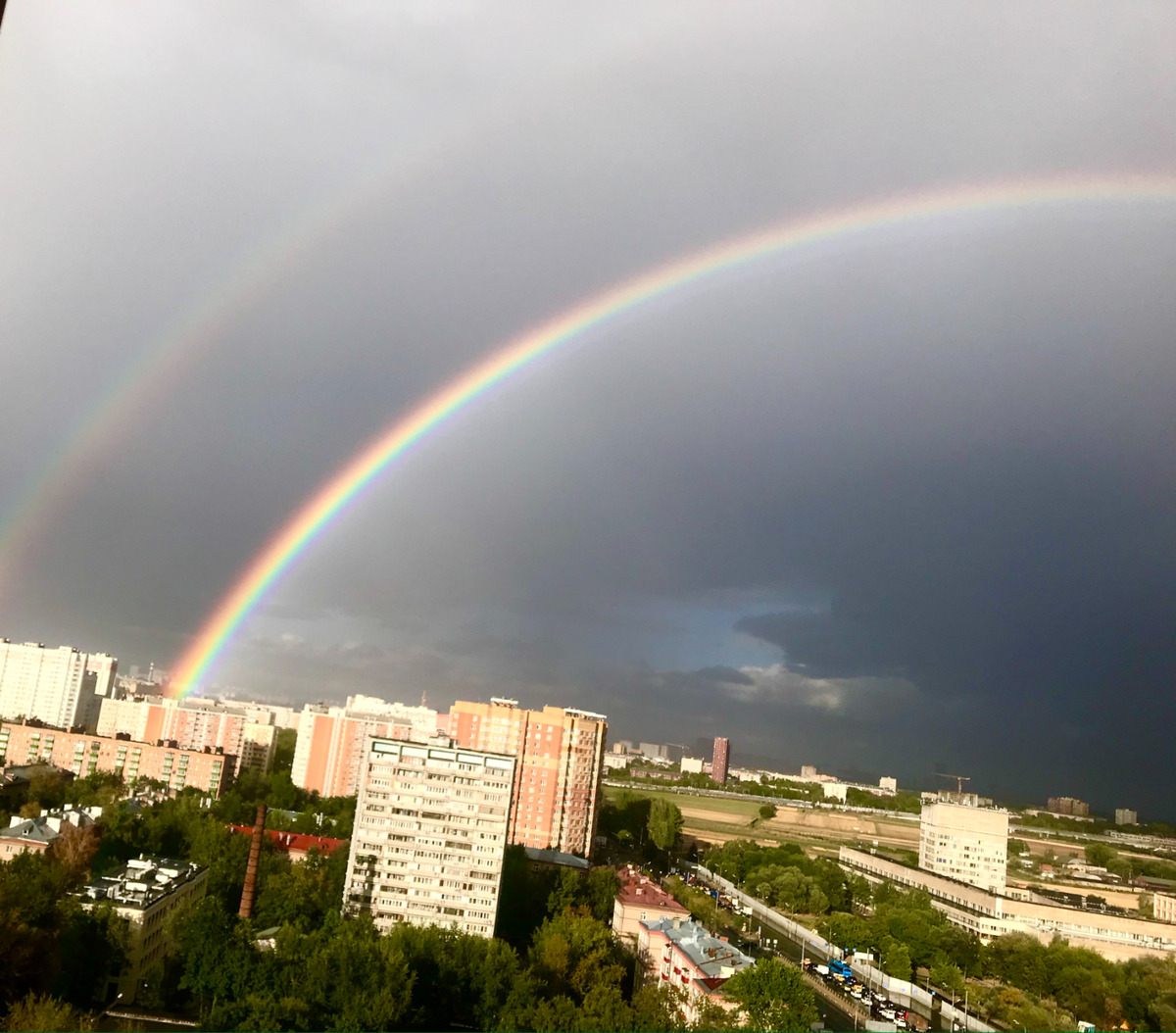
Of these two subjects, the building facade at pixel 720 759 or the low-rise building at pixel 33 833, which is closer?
the low-rise building at pixel 33 833

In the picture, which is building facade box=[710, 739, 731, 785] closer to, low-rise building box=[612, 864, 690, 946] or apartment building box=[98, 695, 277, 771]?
apartment building box=[98, 695, 277, 771]

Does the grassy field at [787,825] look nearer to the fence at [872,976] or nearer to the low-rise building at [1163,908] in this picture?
the fence at [872,976]

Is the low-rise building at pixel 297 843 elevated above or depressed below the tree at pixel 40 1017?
below

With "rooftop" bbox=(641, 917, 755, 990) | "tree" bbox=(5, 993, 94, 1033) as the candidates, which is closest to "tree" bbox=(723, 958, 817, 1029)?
"rooftop" bbox=(641, 917, 755, 990)

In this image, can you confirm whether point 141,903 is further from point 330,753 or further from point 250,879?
point 330,753

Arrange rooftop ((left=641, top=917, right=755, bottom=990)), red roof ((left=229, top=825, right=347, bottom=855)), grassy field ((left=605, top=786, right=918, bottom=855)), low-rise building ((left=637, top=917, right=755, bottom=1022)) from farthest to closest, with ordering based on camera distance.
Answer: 1. grassy field ((left=605, top=786, right=918, bottom=855))
2. red roof ((left=229, top=825, right=347, bottom=855))
3. rooftop ((left=641, top=917, right=755, bottom=990))
4. low-rise building ((left=637, top=917, right=755, bottom=1022))

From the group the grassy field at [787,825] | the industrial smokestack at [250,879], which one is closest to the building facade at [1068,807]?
the grassy field at [787,825]

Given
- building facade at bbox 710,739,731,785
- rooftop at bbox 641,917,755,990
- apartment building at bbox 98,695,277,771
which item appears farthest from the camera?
building facade at bbox 710,739,731,785
